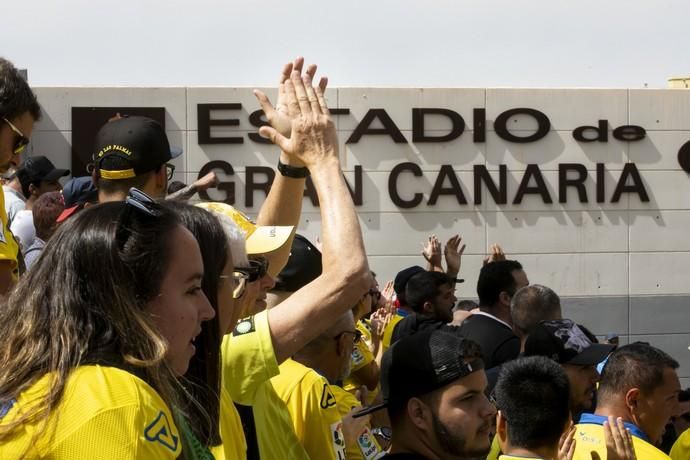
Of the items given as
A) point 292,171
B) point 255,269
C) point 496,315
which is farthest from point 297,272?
point 496,315

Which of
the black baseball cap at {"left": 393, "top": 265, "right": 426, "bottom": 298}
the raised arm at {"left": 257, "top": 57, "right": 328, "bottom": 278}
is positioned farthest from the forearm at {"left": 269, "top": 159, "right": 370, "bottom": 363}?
the black baseball cap at {"left": 393, "top": 265, "right": 426, "bottom": 298}

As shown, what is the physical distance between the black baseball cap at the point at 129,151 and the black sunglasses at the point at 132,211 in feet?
4.94

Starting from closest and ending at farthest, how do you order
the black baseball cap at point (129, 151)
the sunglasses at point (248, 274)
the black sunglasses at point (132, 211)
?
the black sunglasses at point (132, 211)
the sunglasses at point (248, 274)
the black baseball cap at point (129, 151)

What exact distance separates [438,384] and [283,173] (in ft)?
3.01

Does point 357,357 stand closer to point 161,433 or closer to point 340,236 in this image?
point 340,236

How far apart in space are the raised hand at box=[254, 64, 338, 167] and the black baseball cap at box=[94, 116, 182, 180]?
0.57 meters

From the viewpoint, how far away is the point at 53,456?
172 cm

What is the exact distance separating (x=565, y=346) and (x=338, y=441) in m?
2.31

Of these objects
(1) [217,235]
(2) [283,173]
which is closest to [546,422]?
(2) [283,173]

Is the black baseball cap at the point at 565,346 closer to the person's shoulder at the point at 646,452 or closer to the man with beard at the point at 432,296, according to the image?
the person's shoulder at the point at 646,452

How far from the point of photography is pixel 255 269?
297 centimetres

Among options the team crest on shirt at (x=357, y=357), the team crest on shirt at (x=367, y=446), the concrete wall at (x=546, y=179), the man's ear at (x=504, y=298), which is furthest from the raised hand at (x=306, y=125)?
the concrete wall at (x=546, y=179)

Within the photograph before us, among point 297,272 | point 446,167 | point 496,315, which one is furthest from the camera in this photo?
point 446,167

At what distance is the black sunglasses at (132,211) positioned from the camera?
79.0 inches
